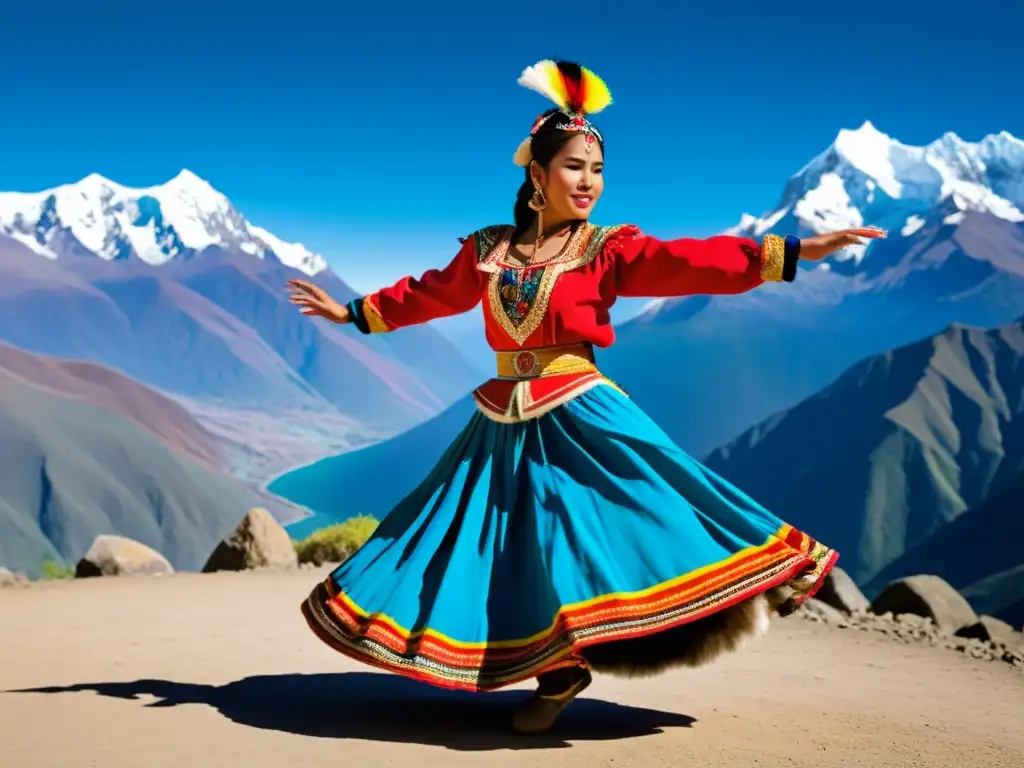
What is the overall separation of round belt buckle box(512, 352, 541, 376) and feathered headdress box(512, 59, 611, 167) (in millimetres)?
820

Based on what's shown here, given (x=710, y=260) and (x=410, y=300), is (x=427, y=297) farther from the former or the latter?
(x=710, y=260)

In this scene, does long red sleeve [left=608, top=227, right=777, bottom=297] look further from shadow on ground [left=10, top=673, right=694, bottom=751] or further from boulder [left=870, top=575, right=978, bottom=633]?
boulder [left=870, top=575, right=978, bottom=633]

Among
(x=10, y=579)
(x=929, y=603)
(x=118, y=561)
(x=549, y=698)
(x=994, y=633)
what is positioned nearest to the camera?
(x=549, y=698)

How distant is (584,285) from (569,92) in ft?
2.61

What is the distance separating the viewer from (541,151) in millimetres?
4629

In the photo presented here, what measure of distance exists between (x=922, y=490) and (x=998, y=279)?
2890cm

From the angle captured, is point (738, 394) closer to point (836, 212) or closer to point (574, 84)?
point (836, 212)

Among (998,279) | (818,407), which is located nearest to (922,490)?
(818,407)

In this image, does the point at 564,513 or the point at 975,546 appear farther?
the point at 975,546

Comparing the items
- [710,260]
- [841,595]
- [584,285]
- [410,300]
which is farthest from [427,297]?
[841,595]

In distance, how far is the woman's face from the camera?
455 cm

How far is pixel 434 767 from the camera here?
3736 millimetres

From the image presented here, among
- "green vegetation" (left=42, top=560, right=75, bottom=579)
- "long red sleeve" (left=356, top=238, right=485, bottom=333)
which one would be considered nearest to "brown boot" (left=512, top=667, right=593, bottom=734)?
"long red sleeve" (left=356, top=238, right=485, bottom=333)

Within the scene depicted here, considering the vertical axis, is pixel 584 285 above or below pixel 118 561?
above
